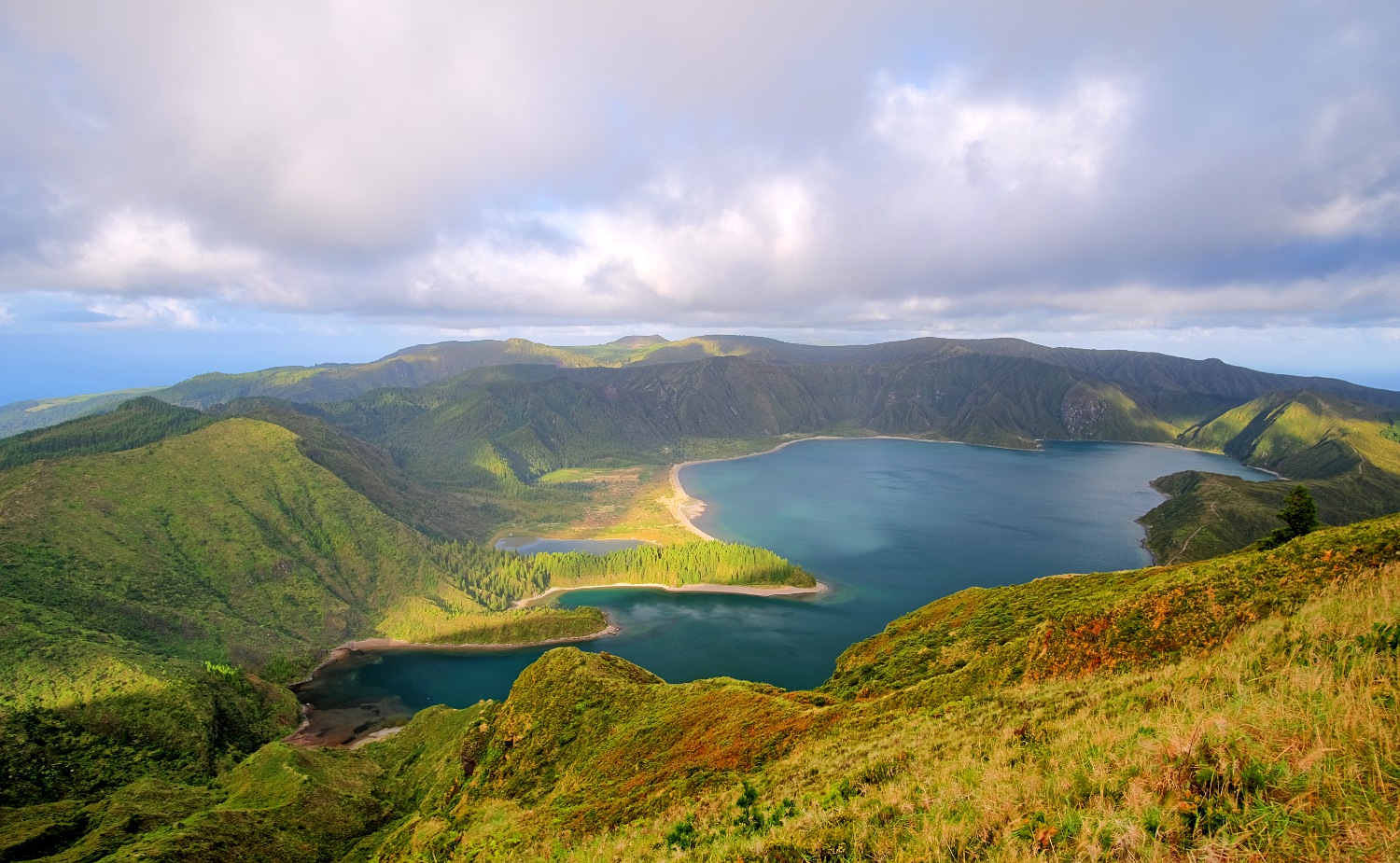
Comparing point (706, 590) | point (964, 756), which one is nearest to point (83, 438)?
point (706, 590)

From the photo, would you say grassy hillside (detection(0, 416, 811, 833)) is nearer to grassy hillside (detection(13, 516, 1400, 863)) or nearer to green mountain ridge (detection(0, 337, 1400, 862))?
green mountain ridge (detection(0, 337, 1400, 862))

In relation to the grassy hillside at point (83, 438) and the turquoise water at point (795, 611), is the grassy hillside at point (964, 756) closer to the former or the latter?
the turquoise water at point (795, 611)

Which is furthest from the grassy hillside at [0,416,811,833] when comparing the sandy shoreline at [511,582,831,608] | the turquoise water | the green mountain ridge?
the turquoise water

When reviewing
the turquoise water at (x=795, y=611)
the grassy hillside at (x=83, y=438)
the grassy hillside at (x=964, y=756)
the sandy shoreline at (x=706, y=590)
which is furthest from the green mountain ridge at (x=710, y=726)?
the grassy hillside at (x=83, y=438)

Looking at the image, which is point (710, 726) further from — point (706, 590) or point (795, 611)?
point (706, 590)

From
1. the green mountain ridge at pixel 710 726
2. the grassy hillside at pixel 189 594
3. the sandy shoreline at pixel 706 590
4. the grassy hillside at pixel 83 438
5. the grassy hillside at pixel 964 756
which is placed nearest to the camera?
the grassy hillside at pixel 964 756

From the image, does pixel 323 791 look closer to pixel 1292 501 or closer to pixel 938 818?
pixel 938 818

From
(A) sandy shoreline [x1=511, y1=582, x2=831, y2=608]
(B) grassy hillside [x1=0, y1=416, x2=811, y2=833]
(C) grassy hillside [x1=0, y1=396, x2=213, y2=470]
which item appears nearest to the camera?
(B) grassy hillside [x1=0, y1=416, x2=811, y2=833]

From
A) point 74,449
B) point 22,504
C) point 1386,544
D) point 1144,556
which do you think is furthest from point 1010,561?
point 74,449
